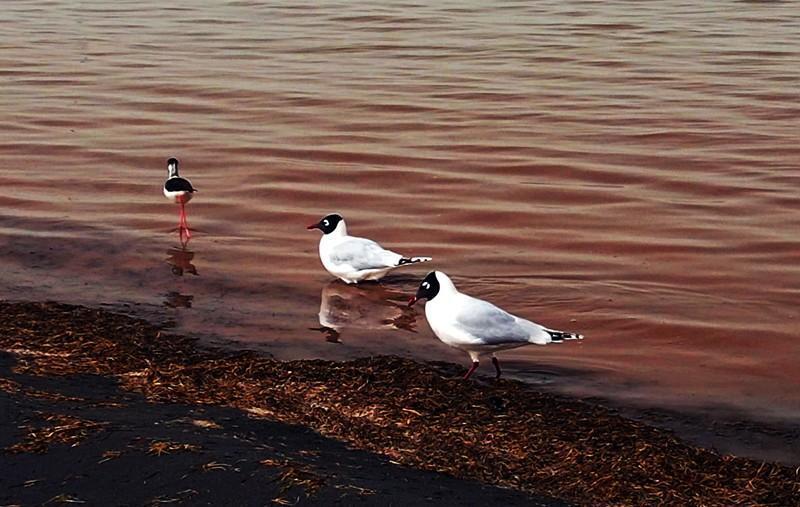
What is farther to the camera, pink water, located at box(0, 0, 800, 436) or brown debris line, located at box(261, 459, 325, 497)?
pink water, located at box(0, 0, 800, 436)

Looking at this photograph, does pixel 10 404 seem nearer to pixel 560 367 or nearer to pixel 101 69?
pixel 560 367

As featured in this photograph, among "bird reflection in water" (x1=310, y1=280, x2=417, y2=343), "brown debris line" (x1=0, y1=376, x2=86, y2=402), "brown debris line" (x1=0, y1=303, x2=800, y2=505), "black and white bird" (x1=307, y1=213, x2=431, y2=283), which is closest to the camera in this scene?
"brown debris line" (x1=0, y1=303, x2=800, y2=505)

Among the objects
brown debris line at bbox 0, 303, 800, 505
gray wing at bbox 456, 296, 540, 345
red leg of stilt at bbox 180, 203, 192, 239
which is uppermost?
red leg of stilt at bbox 180, 203, 192, 239

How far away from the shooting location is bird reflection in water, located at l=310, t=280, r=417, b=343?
36.9 feet

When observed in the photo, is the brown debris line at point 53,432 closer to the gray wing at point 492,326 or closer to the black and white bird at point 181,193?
the gray wing at point 492,326

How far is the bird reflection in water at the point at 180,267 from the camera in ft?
38.3

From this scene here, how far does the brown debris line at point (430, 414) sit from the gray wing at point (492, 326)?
336 millimetres

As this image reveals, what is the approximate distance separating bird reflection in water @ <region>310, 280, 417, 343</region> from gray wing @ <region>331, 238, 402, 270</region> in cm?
29

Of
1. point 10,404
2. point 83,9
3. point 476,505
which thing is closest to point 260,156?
point 10,404

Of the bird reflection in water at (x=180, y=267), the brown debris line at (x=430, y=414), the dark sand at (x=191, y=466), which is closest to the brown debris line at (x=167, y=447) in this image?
the dark sand at (x=191, y=466)

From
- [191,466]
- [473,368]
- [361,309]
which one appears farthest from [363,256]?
[191,466]

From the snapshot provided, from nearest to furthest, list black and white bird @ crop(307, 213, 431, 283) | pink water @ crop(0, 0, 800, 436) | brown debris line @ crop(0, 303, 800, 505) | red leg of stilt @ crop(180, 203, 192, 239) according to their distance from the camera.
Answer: brown debris line @ crop(0, 303, 800, 505) < pink water @ crop(0, 0, 800, 436) < black and white bird @ crop(307, 213, 431, 283) < red leg of stilt @ crop(180, 203, 192, 239)

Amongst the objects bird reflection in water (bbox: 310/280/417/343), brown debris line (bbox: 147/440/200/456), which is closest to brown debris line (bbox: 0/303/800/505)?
brown debris line (bbox: 147/440/200/456)

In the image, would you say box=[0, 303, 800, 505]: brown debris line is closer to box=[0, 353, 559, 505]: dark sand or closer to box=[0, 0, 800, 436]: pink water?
box=[0, 353, 559, 505]: dark sand
